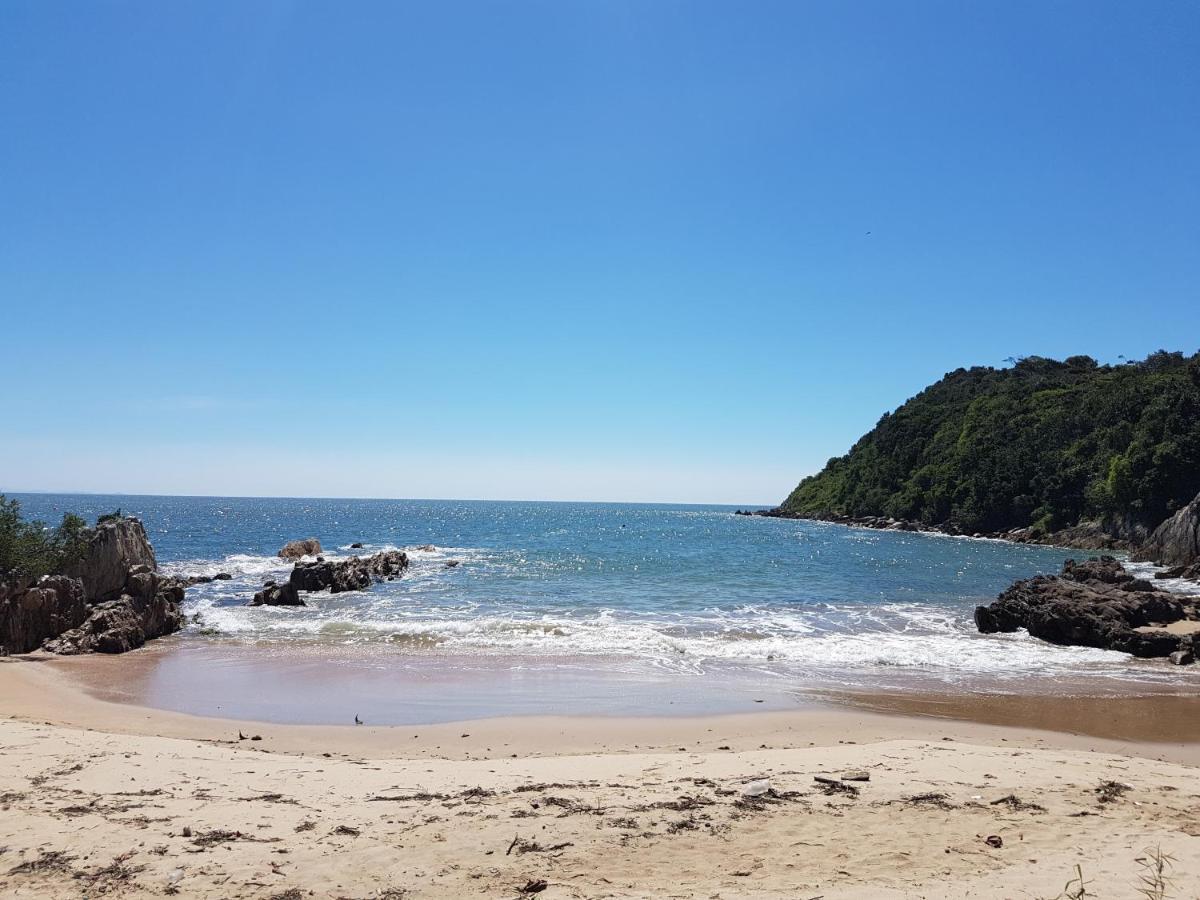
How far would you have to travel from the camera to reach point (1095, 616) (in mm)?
22047

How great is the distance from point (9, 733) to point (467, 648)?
37.4 feet

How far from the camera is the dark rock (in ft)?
96.6

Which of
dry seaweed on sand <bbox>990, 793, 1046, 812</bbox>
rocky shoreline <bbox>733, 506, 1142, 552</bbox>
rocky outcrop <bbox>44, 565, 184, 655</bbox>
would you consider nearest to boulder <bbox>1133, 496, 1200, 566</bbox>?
rocky shoreline <bbox>733, 506, 1142, 552</bbox>

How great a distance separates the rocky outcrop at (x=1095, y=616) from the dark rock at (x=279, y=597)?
25531 mm

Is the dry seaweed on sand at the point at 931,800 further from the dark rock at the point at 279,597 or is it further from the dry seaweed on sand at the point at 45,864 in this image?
the dark rock at the point at 279,597

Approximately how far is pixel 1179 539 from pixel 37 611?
5910cm

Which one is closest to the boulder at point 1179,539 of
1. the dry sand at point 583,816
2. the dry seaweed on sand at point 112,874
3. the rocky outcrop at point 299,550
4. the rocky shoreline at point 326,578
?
the dry sand at point 583,816

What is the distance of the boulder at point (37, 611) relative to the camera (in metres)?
19.2

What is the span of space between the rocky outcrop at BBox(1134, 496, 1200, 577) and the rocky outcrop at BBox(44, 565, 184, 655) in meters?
52.6

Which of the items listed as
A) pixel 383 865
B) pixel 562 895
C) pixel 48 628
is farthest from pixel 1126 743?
pixel 48 628

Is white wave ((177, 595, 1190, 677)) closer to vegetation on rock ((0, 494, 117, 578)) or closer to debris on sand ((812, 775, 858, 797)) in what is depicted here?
vegetation on rock ((0, 494, 117, 578))

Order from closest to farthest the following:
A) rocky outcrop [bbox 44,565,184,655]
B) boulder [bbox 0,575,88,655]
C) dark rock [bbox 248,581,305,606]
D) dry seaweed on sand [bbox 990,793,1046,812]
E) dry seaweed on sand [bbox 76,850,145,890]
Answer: dry seaweed on sand [bbox 76,850,145,890] → dry seaweed on sand [bbox 990,793,1046,812] → boulder [bbox 0,575,88,655] → rocky outcrop [bbox 44,565,184,655] → dark rock [bbox 248,581,305,606]

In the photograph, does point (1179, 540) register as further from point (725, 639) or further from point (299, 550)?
point (299, 550)

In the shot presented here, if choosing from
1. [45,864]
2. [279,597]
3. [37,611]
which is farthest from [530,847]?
[279,597]
